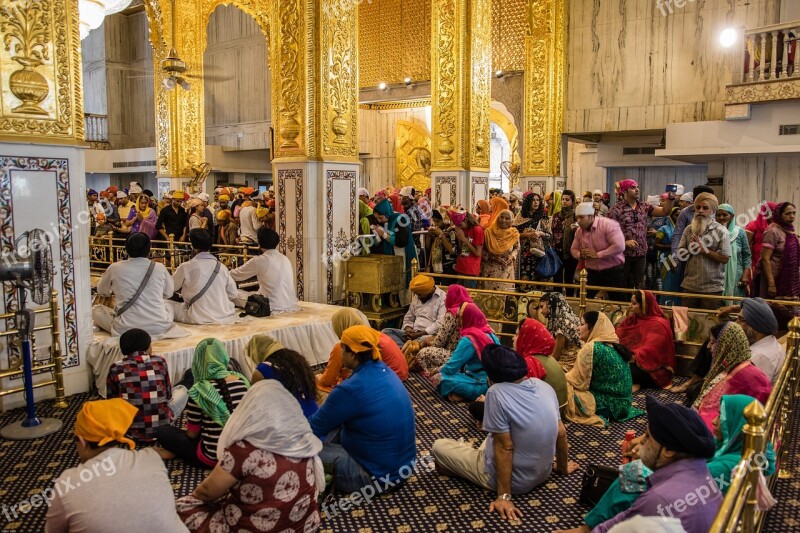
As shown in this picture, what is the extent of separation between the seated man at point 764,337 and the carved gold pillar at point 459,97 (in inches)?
230

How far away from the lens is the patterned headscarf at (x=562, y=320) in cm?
474

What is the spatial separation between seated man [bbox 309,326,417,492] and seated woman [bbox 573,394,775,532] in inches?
40.3

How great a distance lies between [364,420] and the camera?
322 cm

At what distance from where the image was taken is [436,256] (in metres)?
7.16

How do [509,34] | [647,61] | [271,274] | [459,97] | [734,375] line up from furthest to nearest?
[509,34] < [647,61] < [459,97] < [271,274] < [734,375]

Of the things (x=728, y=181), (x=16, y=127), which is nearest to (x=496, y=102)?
(x=728, y=181)

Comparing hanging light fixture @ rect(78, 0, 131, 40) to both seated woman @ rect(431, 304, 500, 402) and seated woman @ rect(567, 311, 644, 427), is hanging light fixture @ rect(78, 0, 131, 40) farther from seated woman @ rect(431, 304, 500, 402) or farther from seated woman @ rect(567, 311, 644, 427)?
seated woman @ rect(567, 311, 644, 427)

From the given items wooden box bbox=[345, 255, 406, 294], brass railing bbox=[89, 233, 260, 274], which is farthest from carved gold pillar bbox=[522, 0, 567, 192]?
brass railing bbox=[89, 233, 260, 274]

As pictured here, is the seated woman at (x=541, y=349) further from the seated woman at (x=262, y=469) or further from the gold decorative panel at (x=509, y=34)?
the gold decorative panel at (x=509, y=34)

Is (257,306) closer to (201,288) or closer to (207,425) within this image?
(201,288)

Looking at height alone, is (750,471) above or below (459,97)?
below

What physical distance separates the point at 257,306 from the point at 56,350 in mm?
1797

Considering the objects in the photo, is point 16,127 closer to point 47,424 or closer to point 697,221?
point 47,424

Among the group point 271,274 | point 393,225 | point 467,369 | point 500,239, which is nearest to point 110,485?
point 467,369
